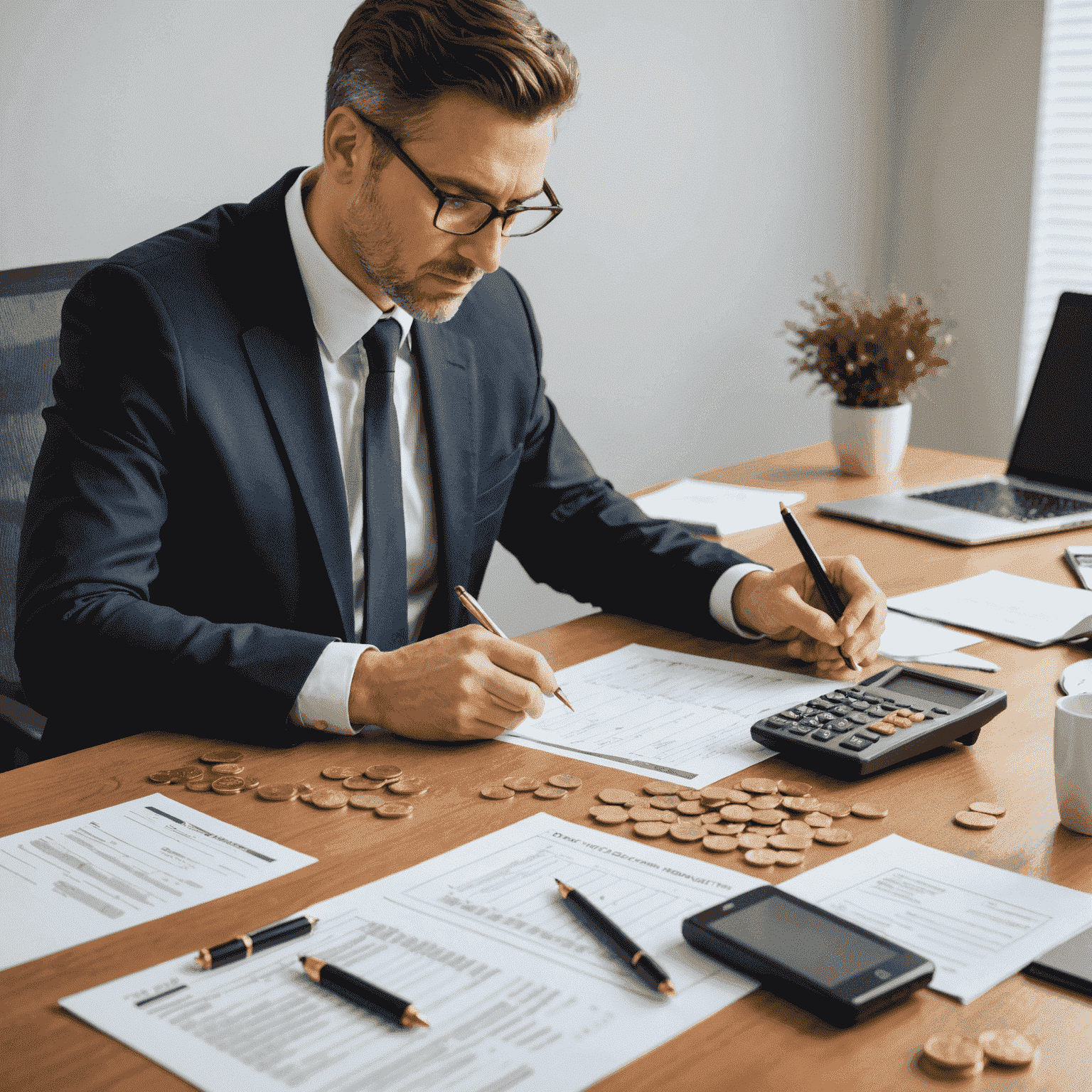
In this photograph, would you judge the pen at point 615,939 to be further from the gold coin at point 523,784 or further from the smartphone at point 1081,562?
the smartphone at point 1081,562

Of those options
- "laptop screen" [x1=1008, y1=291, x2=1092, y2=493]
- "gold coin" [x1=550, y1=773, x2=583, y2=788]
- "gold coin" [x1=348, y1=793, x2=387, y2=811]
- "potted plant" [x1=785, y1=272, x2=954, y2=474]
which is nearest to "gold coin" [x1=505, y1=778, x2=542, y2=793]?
"gold coin" [x1=550, y1=773, x2=583, y2=788]

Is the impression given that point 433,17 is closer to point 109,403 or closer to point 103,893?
point 109,403

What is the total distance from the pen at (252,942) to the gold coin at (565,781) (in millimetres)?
303

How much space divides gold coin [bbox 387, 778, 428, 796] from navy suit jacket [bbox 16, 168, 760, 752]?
16cm

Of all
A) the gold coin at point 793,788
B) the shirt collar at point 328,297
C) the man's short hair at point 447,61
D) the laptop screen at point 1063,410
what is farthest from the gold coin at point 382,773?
the laptop screen at point 1063,410

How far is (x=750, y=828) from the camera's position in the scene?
102 cm

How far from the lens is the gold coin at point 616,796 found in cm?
107

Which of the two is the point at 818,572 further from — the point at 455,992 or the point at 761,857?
the point at 455,992

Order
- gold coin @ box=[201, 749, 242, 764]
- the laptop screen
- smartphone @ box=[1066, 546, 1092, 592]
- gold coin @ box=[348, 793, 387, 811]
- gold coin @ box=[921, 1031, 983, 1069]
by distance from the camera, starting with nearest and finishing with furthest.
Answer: gold coin @ box=[921, 1031, 983, 1069] → gold coin @ box=[348, 793, 387, 811] → gold coin @ box=[201, 749, 242, 764] → smartphone @ box=[1066, 546, 1092, 592] → the laptop screen

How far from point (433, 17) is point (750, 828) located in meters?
0.97

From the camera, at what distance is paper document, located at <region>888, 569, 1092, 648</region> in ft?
4.99

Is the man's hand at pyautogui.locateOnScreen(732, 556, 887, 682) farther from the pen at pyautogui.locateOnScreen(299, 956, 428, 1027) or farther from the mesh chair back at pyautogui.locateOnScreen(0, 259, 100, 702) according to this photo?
the mesh chair back at pyautogui.locateOnScreen(0, 259, 100, 702)

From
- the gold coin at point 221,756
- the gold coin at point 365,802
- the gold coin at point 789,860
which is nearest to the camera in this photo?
the gold coin at point 789,860

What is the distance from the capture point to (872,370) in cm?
236
